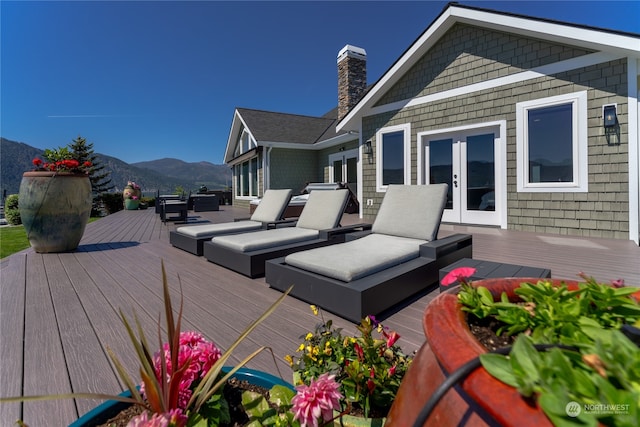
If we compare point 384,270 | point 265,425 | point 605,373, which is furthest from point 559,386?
point 384,270

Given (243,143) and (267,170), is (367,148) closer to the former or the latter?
(267,170)

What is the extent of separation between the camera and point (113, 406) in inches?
34.8

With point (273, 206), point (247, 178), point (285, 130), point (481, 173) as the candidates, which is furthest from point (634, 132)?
point (247, 178)

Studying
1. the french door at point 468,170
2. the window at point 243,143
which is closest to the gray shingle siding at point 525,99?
the french door at point 468,170

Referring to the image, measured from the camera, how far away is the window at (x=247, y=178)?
13789 millimetres

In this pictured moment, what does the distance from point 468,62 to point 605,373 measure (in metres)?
7.65

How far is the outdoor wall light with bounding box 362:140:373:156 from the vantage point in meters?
8.31

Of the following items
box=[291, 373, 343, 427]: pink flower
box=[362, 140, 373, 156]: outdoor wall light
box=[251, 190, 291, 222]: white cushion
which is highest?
box=[362, 140, 373, 156]: outdoor wall light

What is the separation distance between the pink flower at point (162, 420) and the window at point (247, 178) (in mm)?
13291

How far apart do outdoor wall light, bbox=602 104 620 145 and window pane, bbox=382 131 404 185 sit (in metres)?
3.82

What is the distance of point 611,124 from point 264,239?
5.88 meters

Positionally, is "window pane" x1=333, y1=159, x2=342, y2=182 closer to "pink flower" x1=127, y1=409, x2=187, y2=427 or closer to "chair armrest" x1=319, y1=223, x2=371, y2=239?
"chair armrest" x1=319, y1=223, x2=371, y2=239

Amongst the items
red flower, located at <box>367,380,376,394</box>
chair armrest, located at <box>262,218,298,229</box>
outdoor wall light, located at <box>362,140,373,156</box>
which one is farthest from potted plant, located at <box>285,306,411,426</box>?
outdoor wall light, located at <box>362,140,373,156</box>

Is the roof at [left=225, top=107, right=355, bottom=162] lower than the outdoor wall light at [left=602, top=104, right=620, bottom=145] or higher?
higher
